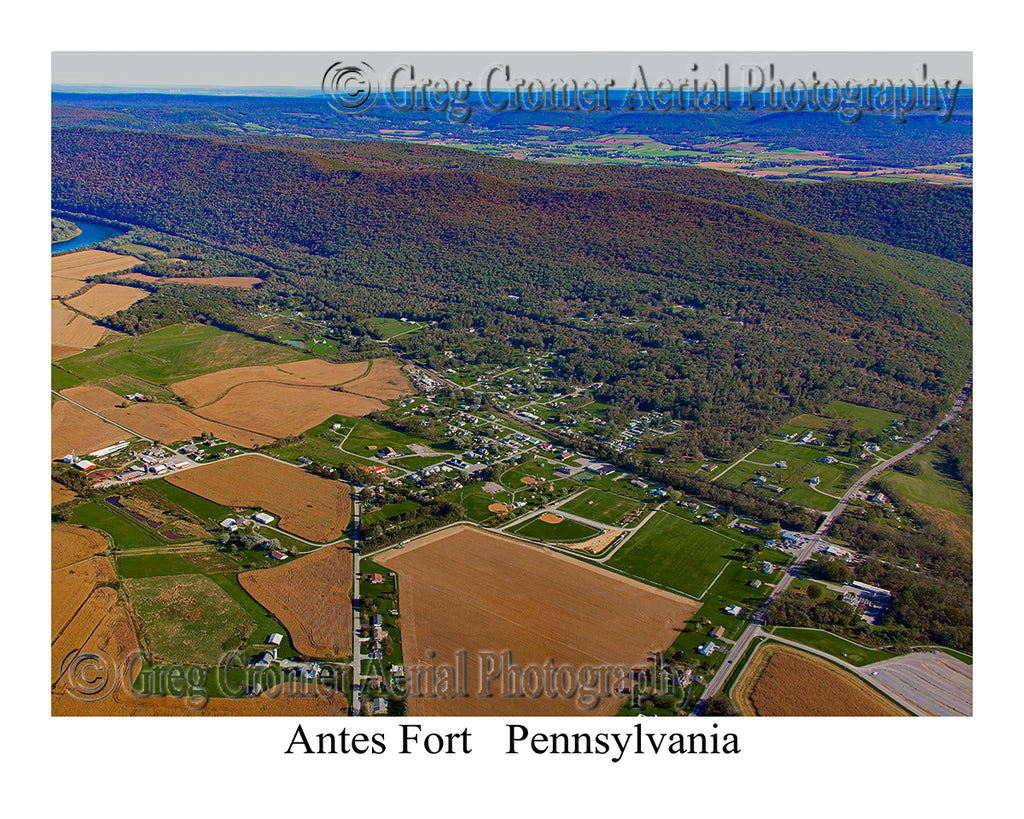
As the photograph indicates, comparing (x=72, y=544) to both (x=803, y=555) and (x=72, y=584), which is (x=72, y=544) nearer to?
(x=72, y=584)

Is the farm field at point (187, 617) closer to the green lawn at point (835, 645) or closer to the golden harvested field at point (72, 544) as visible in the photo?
the golden harvested field at point (72, 544)

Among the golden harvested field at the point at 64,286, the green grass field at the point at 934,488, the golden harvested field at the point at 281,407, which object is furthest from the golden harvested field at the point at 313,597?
the golden harvested field at the point at 64,286

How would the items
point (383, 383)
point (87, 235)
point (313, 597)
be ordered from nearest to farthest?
point (313, 597) < point (383, 383) < point (87, 235)

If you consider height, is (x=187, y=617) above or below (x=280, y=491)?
below

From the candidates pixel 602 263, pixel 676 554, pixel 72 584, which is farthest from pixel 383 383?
pixel 602 263

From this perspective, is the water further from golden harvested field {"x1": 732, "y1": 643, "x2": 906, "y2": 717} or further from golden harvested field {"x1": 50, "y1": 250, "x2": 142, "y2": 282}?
golden harvested field {"x1": 732, "y1": 643, "x2": 906, "y2": 717}
